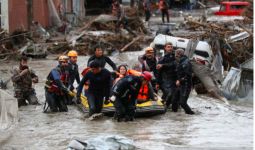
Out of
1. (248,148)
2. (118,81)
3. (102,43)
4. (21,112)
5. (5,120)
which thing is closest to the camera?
(248,148)

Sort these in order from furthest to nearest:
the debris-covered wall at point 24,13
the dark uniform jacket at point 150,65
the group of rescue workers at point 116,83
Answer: the debris-covered wall at point 24,13, the dark uniform jacket at point 150,65, the group of rescue workers at point 116,83

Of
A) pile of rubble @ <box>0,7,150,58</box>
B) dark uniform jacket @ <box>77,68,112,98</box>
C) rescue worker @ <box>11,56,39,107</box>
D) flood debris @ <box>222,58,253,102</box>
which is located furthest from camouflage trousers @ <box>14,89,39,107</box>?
pile of rubble @ <box>0,7,150,58</box>

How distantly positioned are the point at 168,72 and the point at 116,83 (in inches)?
86.6

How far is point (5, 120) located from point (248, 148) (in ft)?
13.9

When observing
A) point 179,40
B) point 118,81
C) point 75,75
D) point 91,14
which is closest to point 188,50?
point 179,40

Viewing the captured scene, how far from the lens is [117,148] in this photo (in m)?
11.6

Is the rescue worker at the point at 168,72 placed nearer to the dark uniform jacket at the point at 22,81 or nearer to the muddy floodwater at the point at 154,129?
the muddy floodwater at the point at 154,129

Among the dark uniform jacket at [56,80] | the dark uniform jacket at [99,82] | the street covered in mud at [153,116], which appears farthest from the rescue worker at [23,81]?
the dark uniform jacket at [99,82]

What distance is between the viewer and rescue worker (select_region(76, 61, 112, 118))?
1459 centimetres

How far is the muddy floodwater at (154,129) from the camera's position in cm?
1250

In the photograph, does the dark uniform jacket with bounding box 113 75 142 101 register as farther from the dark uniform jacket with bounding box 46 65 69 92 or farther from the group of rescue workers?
the dark uniform jacket with bounding box 46 65 69 92

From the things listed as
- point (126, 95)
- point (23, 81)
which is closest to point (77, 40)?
point (23, 81)

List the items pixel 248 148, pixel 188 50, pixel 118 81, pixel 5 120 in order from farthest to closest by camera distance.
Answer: pixel 188 50
pixel 118 81
pixel 5 120
pixel 248 148

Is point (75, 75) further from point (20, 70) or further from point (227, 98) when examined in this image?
point (227, 98)
